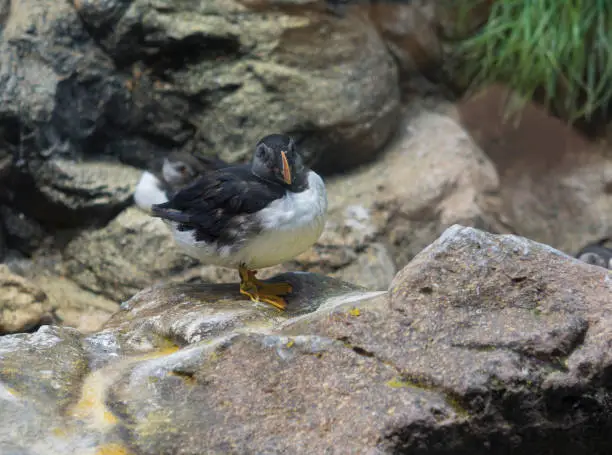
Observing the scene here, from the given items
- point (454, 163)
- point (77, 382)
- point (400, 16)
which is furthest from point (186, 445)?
point (400, 16)

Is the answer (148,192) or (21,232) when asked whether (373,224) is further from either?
(21,232)

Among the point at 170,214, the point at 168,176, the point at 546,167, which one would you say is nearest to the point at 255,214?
the point at 170,214

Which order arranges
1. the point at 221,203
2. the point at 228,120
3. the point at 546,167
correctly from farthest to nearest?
the point at 546,167 < the point at 228,120 < the point at 221,203

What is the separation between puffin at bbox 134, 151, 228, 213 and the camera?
187 inches

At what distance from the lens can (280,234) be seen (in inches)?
131

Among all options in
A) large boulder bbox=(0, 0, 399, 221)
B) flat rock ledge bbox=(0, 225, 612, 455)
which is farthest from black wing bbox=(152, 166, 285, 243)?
large boulder bbox=(0, 0, 399, 221)

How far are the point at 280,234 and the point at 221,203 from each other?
319mm

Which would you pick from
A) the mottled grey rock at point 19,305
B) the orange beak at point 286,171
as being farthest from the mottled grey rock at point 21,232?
the orange beak at point 286,171

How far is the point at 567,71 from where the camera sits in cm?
584

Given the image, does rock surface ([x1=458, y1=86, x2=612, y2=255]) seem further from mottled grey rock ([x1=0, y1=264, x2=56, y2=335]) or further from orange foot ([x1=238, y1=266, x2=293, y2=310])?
mottled grey rock ([x1=0, y1=264, x2=56, y2=335])

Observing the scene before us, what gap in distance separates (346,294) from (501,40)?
336 centimetres

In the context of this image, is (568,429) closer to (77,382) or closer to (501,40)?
(77,382)

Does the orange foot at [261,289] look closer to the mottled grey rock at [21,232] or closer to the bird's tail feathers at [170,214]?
the bird's tail feathers at [170,214]

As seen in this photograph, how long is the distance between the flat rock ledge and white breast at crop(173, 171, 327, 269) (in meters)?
0.67
